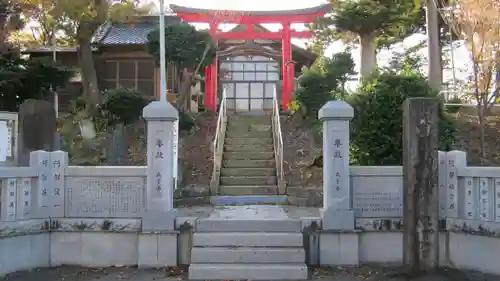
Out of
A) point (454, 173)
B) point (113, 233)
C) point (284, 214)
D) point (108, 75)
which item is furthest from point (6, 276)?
point (108, 75)

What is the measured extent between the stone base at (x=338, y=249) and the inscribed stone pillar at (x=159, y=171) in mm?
2444

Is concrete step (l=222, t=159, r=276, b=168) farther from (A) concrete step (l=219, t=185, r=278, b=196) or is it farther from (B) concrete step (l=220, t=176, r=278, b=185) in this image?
(A) concrete step (l=219, t=185, r=278, b=196)

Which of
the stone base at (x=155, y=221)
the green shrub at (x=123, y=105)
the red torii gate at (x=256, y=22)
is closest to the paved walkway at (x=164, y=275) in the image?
the stone base at (x=155, y=221)

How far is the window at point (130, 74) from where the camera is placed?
77.8 ft

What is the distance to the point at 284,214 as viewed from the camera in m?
9.88

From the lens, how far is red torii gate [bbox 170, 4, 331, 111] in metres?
22.1

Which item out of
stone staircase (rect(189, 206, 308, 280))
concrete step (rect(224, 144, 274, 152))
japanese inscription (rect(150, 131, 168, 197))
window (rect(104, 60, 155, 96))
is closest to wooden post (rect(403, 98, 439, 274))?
stone staircase (rect(189, 206, 308, 280))

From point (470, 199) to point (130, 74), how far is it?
18.5m

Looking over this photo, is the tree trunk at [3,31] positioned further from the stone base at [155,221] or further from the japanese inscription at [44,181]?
the stone base at [155,221]

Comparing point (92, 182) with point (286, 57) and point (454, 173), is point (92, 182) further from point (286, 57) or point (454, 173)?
point (286, 57)

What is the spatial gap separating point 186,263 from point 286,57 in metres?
16.1

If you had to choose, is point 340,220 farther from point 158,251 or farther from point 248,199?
point 248,199

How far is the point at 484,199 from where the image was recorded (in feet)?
25.4

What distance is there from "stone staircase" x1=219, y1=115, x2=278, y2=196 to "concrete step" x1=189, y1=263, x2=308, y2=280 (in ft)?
17.7
